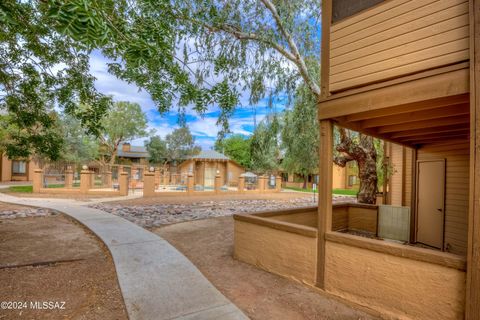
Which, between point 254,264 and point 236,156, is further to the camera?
point 236,156

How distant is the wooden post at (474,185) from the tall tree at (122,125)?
103 ft

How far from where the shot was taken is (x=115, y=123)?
30125 mm

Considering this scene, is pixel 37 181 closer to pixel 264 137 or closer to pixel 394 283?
pixel 264 137

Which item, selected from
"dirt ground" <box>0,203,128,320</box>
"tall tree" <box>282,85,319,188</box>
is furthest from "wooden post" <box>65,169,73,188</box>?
A: "tall tree" <box>282,85,319,188</box>

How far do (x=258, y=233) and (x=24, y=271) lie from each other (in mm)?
3846

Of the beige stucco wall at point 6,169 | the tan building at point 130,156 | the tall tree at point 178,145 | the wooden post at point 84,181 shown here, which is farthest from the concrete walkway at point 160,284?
the tan building at point 130,156

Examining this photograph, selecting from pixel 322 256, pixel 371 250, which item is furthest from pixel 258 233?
pixel 371 250

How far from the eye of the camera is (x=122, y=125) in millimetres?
30594

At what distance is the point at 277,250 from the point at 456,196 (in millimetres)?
4257

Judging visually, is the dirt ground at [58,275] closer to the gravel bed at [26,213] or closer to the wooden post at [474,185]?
the gravel bed at [26,213]

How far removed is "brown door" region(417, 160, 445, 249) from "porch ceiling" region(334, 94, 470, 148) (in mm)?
649

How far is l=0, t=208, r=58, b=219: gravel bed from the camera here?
29.4 feet

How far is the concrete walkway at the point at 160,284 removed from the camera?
311 centimetres

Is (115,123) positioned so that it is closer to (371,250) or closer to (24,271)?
(24,271)
